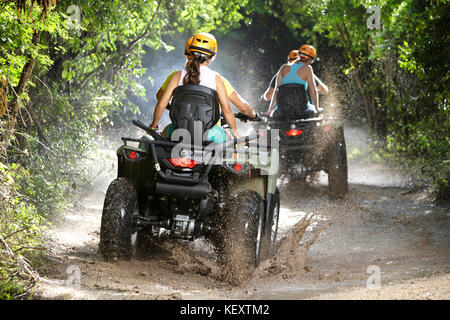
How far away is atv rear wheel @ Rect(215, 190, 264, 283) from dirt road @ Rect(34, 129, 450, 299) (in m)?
0.12

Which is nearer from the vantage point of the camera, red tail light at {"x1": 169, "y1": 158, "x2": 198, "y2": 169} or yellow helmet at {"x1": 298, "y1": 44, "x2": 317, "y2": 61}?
red tail light at {"x1": 169, "y1": 158, "x2": 198, "y2": 169}

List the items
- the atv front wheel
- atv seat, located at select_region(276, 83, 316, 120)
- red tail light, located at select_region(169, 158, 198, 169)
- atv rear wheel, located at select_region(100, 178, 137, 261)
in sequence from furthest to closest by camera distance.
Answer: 1. atv seat, located at select_region(276, 83, 316, 120)
2. the atv front wheel
3. red tail light, located at select_region(169, 158, 198, 169)
4. atv rear wheel, located at select_region(100, 178, 137, 261)

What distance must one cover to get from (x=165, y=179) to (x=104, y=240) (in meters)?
0.69

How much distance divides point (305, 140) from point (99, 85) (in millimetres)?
3773

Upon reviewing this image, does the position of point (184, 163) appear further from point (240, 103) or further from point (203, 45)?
point (203, 45)

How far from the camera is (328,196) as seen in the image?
10938 mm

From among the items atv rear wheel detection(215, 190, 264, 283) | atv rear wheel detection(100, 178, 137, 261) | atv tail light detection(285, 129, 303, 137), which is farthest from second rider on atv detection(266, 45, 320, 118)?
atv rear wheel detection(100, 178, 137, 261)

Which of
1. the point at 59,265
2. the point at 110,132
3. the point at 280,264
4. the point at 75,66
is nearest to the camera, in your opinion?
the point at 59,265

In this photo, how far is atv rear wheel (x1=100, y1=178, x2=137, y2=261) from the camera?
541 cm

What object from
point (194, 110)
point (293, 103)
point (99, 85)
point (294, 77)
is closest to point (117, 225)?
point (194, 110)

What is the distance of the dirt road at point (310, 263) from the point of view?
4.68m

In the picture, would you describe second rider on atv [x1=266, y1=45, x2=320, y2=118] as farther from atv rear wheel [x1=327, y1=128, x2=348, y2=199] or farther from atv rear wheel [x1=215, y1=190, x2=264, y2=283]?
atv rear wheel [x1=215, y1=190, x2=264, y2=283]
